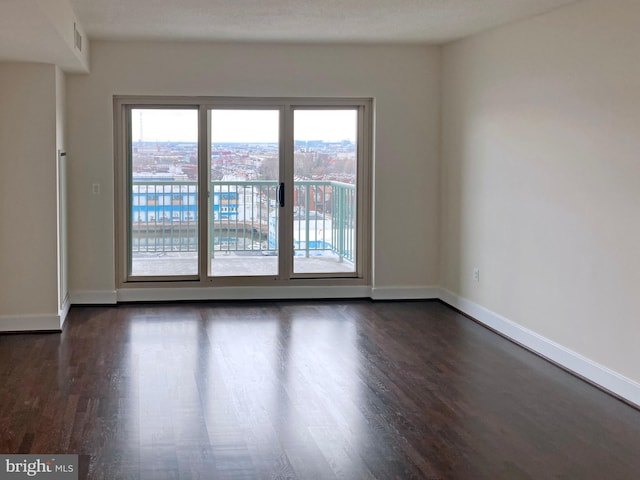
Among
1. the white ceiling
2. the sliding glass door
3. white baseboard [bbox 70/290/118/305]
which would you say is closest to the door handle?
the sliding glass door

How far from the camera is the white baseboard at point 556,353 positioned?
4.68 m

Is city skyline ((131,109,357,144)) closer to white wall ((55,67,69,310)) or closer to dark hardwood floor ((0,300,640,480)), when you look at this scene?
white wall ((55,67,69,310))

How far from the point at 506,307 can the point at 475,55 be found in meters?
2.18

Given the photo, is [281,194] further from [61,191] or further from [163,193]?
[61,191]

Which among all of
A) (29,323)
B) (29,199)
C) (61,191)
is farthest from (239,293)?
(29,199)

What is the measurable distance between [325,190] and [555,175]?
2.84 metres

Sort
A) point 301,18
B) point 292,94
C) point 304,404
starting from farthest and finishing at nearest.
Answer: point 292,94, point 301,18, point 304,404

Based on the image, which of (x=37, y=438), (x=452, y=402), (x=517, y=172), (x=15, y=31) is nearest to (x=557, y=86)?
(x=517, y=172)

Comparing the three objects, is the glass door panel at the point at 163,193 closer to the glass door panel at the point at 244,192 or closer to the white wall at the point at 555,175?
the glass door panel at the point at 244,192

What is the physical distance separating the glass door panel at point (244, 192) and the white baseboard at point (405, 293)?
40.8 inches

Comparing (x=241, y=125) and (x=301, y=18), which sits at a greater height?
(x=301, y=18)

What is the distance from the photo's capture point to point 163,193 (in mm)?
7648

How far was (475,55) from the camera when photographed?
6.81 metres

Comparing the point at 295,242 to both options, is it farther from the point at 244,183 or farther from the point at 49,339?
the point at 49,339
